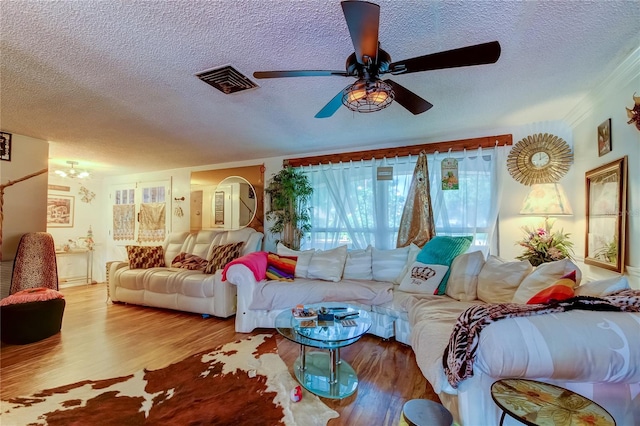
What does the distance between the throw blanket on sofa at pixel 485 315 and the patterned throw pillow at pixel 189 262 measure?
3482 mm

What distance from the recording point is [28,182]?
131 inches

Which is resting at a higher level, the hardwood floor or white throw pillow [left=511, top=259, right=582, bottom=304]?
white throw pillow [left=511, top=259, right=582, bottom=304]

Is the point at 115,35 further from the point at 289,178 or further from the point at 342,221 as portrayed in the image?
the point at 342,221

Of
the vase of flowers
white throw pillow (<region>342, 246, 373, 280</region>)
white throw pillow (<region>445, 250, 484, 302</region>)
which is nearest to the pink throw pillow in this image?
white throw pillow (<region>342, 246, 373, 280</region>)

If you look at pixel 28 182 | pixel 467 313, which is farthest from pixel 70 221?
pixel 467 313

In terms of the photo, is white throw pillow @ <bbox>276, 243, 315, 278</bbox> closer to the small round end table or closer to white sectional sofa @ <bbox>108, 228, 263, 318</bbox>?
white sectional sofa @ <bbox>108, 228, 263, 318</bbox>

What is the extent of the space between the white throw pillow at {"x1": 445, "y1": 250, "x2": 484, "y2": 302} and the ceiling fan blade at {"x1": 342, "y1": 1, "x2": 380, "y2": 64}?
2.11 meters

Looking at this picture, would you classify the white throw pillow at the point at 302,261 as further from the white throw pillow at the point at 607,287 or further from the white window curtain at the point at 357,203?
the white throw pillow at the point at 607,287

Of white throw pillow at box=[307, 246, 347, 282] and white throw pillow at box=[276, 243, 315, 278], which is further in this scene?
white throw pillow at box=[276, 243, 315, 278]

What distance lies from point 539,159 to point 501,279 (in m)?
Result: 1.61

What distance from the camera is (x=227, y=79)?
2.01 metres

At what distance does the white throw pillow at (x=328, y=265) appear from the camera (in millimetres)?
3279

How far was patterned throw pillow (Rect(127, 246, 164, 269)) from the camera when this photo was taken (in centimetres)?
419

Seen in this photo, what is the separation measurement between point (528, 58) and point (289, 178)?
115 inches
